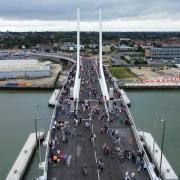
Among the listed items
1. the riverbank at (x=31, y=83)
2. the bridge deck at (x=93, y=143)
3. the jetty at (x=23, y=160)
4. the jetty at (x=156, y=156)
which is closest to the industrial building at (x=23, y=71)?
the riverbank at (x=31, y=83)

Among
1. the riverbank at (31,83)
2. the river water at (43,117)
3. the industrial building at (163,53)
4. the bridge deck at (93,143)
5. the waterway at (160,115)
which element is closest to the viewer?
the bridge deck at (93,143)

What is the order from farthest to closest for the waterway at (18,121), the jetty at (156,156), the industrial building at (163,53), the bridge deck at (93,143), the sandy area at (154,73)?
1. the industrial building at (163,53)
2. the sandy area at (154,73)
3. the waterway at (18,121)
4. the jetty at (156,156)
5. the bridge deck at (93,143)

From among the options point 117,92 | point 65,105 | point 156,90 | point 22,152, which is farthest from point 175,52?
point 22,152

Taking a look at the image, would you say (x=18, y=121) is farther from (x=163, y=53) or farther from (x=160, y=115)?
(x=163, y=53)

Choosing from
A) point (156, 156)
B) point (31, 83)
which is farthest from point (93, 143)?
point (31, 83)

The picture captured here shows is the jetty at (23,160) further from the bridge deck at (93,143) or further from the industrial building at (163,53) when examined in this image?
the industrial building at (163,53)

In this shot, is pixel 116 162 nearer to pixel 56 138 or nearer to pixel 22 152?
Answer: pixel 56 138
